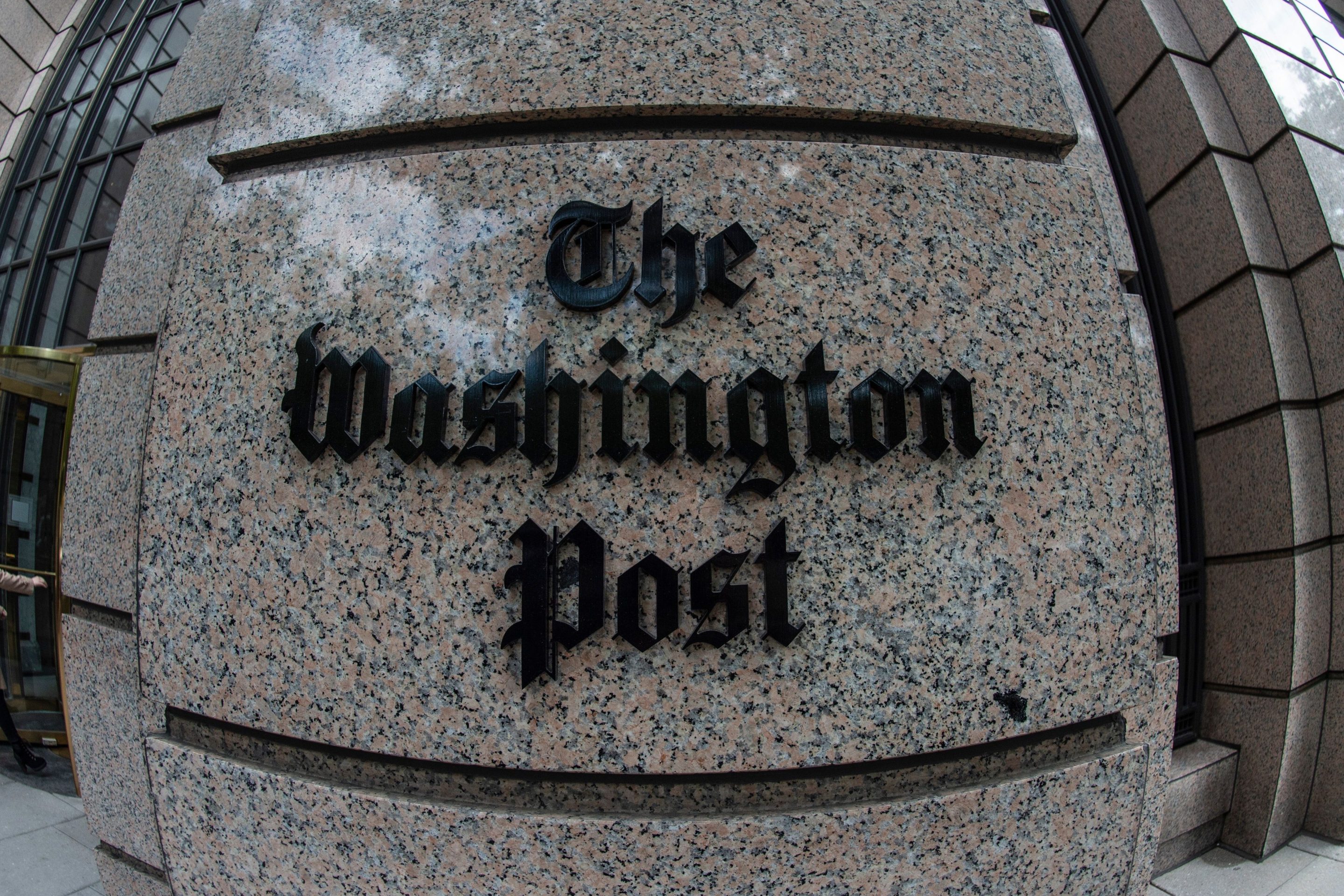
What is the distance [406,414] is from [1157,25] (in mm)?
4902

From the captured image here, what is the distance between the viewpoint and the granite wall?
1759 millimetres

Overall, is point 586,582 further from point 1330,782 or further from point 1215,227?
point 1330,782

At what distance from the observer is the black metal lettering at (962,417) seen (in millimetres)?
1851

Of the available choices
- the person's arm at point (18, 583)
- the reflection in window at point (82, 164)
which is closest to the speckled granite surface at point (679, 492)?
the person's arm at point (18, 583)

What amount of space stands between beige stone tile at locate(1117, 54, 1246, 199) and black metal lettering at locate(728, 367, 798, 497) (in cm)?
369

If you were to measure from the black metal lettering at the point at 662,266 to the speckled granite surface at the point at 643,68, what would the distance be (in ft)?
1.52

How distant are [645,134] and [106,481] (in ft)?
8.44

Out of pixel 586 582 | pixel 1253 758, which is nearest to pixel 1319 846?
pixel 1253 758

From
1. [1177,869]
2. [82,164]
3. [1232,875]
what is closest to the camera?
[1232,875]

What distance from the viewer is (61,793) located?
421 cm

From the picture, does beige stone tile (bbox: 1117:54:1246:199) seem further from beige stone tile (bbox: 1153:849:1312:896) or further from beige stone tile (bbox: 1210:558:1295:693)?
beige stone tile (bbox: 1153:849:1312:896)

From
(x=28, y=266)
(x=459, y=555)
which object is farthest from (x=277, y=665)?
(x=28, y=266)

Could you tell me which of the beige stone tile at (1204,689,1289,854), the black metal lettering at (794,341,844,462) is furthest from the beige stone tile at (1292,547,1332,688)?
the black metal lettering at (794,341,844,462)

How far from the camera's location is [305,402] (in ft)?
6.32
